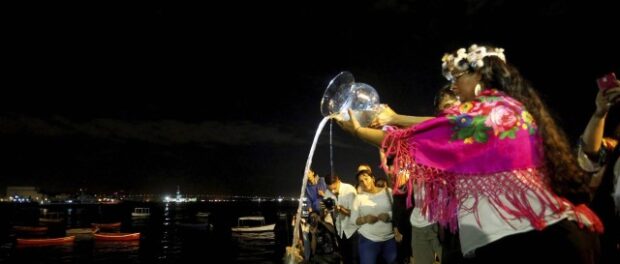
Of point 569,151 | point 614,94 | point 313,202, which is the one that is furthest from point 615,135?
point 313,202

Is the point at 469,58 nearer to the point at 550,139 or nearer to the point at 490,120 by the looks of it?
the point at 490,120

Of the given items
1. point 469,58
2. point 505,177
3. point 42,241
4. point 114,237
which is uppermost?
point 469,58

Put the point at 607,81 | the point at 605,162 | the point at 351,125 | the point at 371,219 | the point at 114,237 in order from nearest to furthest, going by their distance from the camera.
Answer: the point at 607,81
the point at 351,125
the point at 605,162
the point at 371,219
the point at 114,237

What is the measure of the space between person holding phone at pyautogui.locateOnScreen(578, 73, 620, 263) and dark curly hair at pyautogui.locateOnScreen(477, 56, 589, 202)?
0.42 meters

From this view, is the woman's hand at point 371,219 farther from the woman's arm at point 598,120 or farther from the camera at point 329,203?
the woman's arm at point 598,120

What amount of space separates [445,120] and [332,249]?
690cm

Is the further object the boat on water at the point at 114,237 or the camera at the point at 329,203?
the boat on water at the point at 114,237

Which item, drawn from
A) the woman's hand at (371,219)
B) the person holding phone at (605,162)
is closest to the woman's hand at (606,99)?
the person holding phone at (605,162)

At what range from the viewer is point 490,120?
218 cm

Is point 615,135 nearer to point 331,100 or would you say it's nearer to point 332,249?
point 331,100

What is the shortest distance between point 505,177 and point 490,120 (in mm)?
294

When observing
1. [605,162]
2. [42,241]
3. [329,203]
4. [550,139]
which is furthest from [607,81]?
[42,241]

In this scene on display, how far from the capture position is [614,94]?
2410mm

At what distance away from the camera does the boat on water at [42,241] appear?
1599 inches
